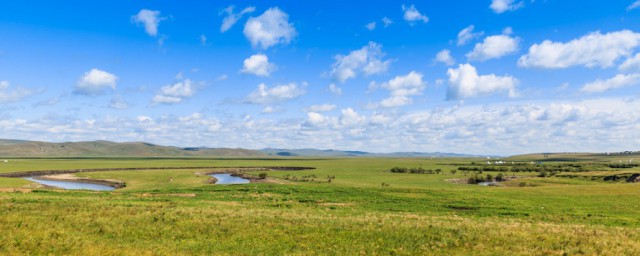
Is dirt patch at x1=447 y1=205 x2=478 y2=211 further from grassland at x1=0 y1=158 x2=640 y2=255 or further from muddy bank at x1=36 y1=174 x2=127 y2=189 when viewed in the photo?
muddy bank at x1=36 y1=174 x2=127 y2=189

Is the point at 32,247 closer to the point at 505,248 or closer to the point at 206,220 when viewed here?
the point at 206,220

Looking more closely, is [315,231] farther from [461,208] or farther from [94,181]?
[94,181]

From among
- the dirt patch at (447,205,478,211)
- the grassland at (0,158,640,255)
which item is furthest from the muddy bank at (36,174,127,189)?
the dirt patch at (447,205,478,211)

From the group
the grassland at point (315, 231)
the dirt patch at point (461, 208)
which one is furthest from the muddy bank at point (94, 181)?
the dirt patch at point (461, 208)

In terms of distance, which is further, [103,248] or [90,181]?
[90,181]

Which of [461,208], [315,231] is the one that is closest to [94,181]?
[461,208]

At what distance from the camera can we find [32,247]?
765 inches

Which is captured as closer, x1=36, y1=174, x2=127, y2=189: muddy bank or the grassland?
the grassland

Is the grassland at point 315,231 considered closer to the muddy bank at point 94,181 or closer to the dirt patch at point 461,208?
the dirt patch at point 461,208

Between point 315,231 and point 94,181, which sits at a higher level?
point 315,231

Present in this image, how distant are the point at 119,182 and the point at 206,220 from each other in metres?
73.3

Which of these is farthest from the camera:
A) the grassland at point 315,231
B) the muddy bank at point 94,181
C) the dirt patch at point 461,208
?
the muddy bank at point 94,181

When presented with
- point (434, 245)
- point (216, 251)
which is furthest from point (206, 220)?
point (434, 245)

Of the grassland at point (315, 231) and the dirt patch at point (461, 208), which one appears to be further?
the dirt patch at point (461, 208)
